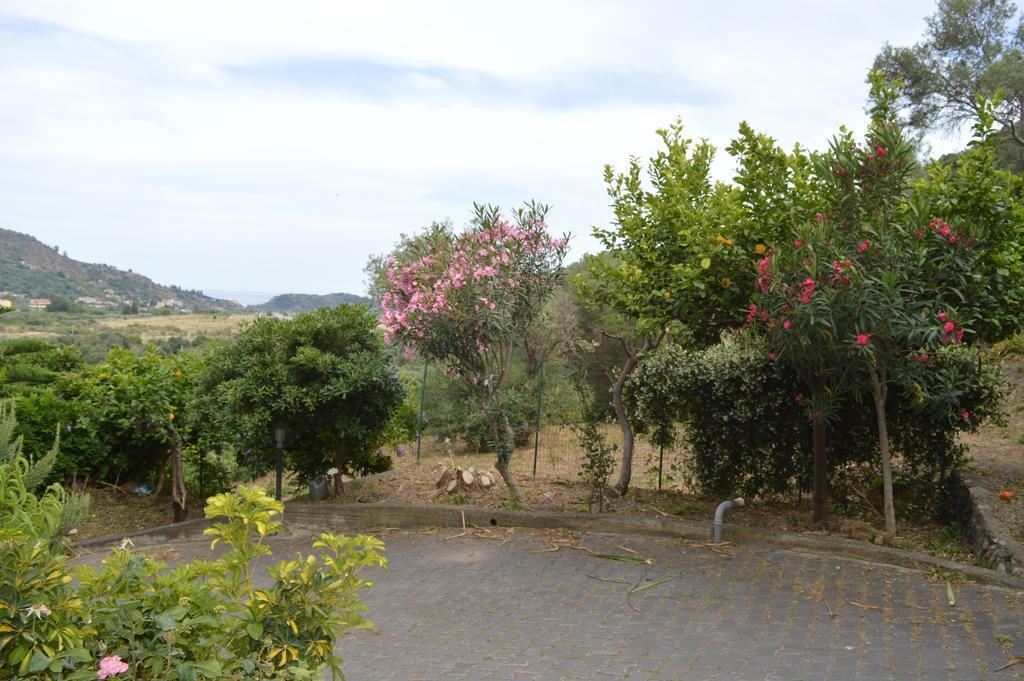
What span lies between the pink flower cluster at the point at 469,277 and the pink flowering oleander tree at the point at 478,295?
0.01m

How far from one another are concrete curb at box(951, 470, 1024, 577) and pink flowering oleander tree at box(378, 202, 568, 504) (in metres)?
4.58

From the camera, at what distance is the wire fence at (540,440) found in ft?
36.0

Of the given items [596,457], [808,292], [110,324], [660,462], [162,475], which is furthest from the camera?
[110,324]

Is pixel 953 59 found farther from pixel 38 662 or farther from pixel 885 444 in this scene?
pixel 38 662

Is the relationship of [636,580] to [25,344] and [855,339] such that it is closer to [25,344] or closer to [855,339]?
[855,339]

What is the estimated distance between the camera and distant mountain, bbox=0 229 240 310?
4216 cm

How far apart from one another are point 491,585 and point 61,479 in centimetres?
718

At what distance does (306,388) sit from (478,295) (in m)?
2.34

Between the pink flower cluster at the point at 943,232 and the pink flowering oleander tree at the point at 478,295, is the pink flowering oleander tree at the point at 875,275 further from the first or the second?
the pink flowering oleander tree at the point at 478,295

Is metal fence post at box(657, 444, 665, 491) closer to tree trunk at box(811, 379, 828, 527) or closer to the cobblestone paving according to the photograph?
tree trunk at box(811, 379, 828, 527)

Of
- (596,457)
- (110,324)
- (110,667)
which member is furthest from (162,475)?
(110,324)

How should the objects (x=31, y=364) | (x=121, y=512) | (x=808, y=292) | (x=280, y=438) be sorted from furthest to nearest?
1. (x=31, y=364)
2. (x=121, y=512)
3. (x=280, y=438)
4. (x=808, y=292)

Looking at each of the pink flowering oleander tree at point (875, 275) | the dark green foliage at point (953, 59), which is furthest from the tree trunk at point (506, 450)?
the dark green foliage at point (953, 59)

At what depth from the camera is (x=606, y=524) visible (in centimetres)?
872
